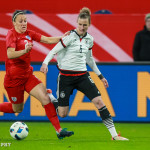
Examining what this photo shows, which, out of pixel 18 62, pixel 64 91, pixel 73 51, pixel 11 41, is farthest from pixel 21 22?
pixel 64 91

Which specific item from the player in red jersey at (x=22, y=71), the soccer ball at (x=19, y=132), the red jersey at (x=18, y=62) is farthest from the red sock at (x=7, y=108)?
the soccer ball at (x=19, y=132)

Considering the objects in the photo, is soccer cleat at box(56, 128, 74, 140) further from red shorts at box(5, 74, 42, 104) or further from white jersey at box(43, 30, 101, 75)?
white jersey at box(43, 30, 101, 75)

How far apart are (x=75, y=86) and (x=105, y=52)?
4337 millimetres

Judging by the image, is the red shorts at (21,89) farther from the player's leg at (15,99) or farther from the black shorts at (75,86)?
the black shorts at (75,86)

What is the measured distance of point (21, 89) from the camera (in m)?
8.85

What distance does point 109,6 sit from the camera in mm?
14523

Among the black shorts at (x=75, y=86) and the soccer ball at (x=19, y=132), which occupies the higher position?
the black shorts at (x=75, y=86)

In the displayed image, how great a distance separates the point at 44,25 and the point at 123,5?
255 centimetres

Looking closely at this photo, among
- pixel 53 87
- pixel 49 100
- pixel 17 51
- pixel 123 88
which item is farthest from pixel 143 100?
pixel 17 51

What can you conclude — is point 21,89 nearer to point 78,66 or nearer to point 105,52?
point 78,66

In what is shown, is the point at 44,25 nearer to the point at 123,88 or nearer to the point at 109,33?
the point at 109,33

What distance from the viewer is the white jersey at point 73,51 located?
27.9 ft

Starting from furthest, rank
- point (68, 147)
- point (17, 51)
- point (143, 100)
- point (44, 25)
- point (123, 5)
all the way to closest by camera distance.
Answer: point (123, 5) < point (44, 25) < point (143, 100) < point (17, 51) < point (68, 147)

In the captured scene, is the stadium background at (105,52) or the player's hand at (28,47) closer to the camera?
the player's hand at (28,47)
